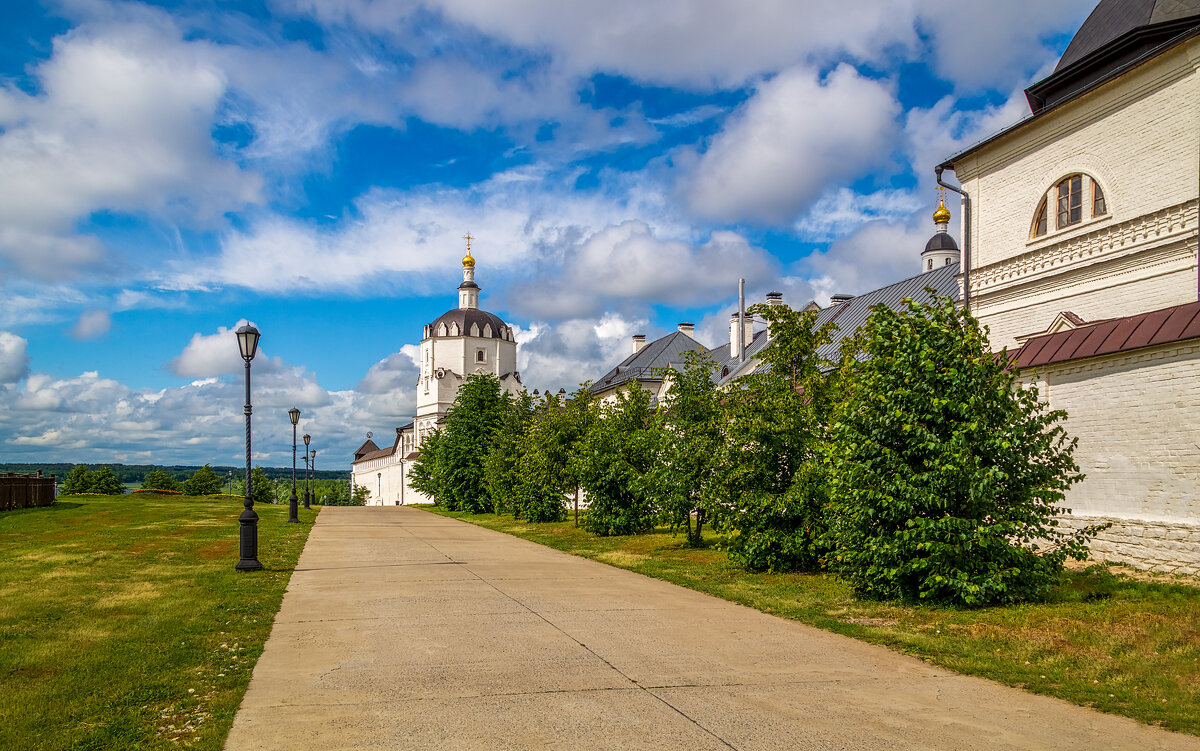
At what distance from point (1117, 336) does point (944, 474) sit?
4974 millimetres

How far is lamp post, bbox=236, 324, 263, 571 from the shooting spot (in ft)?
45.1

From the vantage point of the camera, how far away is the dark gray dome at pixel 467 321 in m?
88.8

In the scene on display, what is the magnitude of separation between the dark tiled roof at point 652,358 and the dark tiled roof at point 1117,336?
138 ft

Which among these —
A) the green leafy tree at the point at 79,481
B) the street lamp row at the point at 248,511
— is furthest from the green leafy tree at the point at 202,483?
the street lamp row at the point at 248,511

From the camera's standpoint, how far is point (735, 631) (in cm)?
903

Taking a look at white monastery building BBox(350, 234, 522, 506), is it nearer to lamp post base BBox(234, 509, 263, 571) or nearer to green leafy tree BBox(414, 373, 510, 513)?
green leafy tree BBox(414, 373, 510, 513)

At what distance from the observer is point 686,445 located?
1670 cm

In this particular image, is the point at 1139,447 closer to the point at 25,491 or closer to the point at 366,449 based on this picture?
the point at 25,491

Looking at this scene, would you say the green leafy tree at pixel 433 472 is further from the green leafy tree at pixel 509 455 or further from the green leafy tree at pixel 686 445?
the green leafy tree at pixel 686 445

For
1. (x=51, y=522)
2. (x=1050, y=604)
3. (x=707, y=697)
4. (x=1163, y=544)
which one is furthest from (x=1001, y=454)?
(x=51, y=522)

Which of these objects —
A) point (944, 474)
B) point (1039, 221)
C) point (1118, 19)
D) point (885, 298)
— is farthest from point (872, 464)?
point (885, 298)

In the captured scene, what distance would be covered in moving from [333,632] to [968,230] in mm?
16885

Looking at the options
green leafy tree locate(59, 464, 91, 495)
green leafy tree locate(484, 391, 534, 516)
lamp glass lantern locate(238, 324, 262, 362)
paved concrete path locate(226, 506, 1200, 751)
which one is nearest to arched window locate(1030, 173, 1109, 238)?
paved concrete path locate(226, 506, 1200, 751)

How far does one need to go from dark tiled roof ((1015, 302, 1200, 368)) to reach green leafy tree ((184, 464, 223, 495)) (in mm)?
74833
